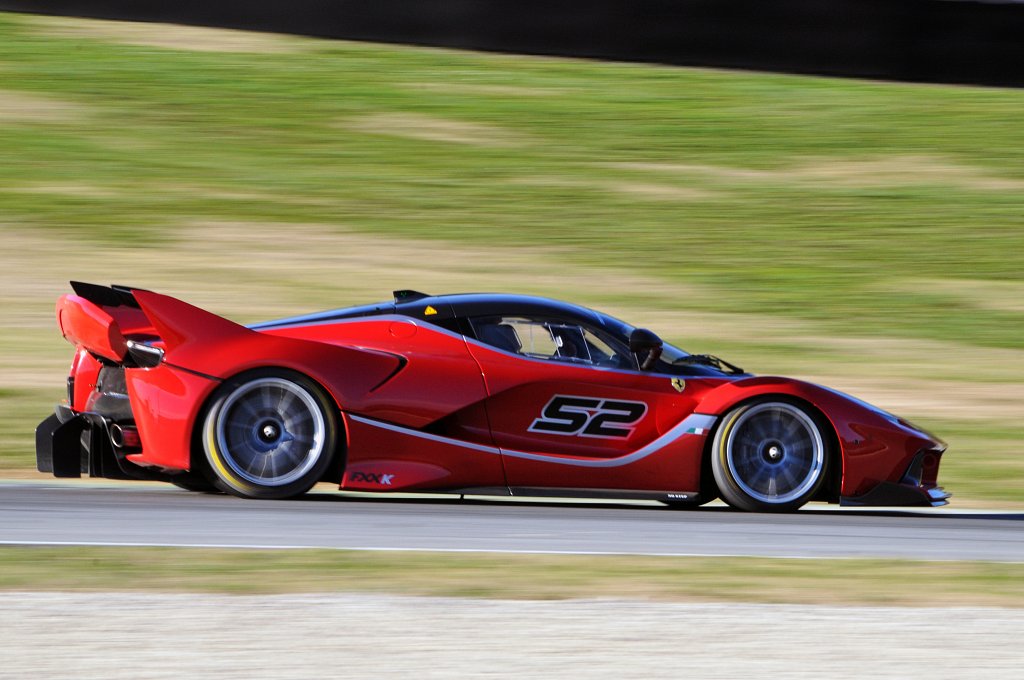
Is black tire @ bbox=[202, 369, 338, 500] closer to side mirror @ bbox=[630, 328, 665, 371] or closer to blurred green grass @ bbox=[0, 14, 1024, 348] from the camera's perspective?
side mirror @ bbox=[630, 328, 665, 371]

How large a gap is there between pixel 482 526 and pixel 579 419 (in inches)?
30.2

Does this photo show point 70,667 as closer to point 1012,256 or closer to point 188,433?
point 188,433

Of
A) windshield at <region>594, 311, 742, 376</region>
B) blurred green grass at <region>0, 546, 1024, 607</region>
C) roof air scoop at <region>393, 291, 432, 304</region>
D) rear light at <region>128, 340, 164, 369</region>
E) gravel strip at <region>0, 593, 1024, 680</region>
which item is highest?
roof air scoop at <region>393, 291, 432, 304</region>

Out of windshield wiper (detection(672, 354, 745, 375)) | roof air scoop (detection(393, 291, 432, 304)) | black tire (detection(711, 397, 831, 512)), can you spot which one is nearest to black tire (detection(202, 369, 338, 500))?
roof air scoop (detection(393, 291, 432, 304))

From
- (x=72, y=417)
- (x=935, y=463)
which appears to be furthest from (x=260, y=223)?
(x=935, y=463)

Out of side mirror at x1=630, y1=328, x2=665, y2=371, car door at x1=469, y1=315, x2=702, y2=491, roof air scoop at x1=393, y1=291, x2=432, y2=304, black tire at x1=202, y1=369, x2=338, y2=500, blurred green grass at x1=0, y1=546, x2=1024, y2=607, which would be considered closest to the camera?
blurred green grass at x1=0, y1=546, x2=1024, y2=607

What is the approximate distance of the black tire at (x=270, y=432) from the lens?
768 cm

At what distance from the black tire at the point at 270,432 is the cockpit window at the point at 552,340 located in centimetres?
A: 93

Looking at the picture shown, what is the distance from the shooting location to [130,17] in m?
21.2

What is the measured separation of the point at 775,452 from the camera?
7930 mm

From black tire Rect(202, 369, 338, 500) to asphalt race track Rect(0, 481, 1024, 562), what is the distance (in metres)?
0.16

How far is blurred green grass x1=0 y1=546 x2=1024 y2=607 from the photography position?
5.96 meters

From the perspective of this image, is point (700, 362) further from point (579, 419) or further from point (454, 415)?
point (454, 415)

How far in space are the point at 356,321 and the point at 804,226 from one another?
10068 mm
